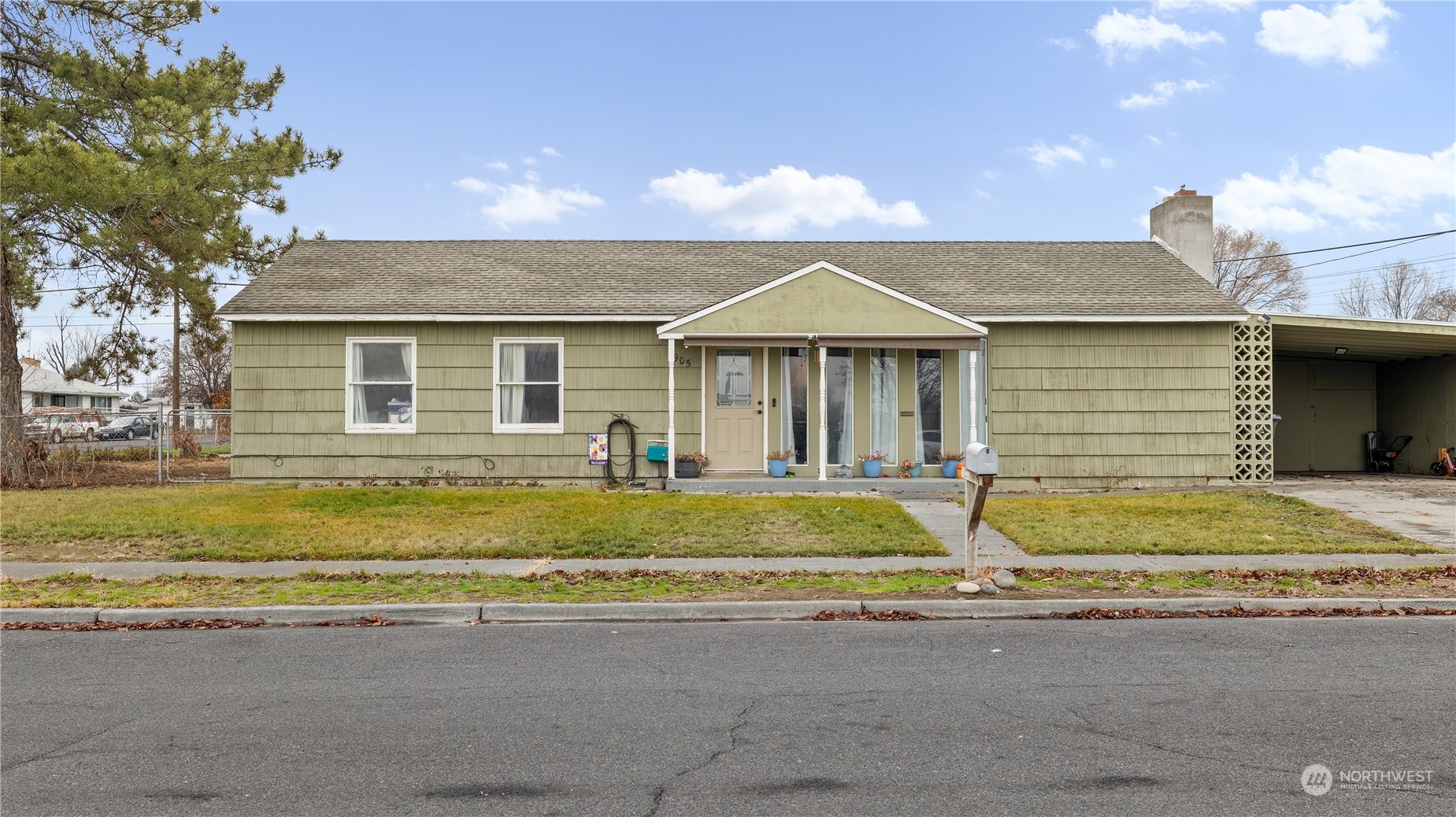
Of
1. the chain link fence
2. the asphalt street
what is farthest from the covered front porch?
the asphalt street

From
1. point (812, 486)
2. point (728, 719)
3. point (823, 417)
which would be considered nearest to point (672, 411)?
point (823, 417)

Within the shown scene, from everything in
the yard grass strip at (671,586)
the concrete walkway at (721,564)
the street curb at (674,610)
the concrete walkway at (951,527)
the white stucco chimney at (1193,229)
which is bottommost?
the street curb at (674,610)

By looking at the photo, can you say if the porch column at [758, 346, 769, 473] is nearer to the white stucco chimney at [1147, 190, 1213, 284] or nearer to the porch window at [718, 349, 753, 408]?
the porch window at [718, 349, 753, 408]

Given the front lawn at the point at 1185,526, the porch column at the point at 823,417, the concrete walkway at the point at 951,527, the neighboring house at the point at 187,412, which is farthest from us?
the neighboring house at the point at 187,412

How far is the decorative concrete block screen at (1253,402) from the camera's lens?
1623 centimetres

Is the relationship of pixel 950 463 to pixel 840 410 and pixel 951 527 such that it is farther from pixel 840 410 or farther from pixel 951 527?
pixel 951 527

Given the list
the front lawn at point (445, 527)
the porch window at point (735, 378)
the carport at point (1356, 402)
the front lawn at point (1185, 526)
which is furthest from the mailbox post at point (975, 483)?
the carport at point (1356, 402)

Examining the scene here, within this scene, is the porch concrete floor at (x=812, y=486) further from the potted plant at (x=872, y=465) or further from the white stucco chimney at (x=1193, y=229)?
the white stucco chimney at (x=1193, y=229)

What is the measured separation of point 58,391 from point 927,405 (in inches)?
2790

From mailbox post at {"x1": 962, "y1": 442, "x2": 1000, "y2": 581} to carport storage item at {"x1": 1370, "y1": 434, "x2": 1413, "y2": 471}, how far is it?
15.9 metres

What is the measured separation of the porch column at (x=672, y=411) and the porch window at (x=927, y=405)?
4.21 metres

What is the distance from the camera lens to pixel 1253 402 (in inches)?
639

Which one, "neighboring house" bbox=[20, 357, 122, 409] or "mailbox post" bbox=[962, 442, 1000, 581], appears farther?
"neighboring house" bbox=[20, 357, 122, 409]

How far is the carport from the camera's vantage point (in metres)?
18.4
